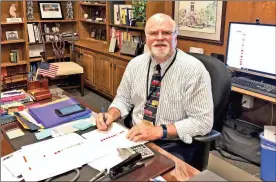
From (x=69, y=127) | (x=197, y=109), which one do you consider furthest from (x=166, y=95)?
(x=69, y=127)

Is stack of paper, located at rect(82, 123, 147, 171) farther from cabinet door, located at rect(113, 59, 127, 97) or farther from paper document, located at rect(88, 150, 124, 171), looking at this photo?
cabinet door, located at rect(113, 59, 127, 97)

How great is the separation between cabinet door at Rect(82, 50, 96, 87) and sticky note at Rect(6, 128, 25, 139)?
9.70ft

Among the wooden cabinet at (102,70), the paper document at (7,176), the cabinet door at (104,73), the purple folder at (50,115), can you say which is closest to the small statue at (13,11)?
the wooden cabinet at (102,70)

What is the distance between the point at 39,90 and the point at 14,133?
0.53m

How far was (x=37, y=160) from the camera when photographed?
1152mm

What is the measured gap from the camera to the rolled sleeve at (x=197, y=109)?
5.04 feet

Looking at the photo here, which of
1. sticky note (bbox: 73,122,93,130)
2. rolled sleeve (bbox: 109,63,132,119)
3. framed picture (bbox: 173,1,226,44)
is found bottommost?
sticky note (bbox: 73,122,93,130)

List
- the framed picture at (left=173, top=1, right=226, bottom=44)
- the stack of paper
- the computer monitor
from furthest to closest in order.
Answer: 1. the framed picture at (left=173, top=1, right=226, bottom=44)
2. the computer monitor
3. the stack of paper

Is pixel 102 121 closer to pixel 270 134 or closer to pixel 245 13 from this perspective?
pixel 270 134

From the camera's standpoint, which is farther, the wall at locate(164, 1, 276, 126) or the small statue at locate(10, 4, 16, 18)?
the small statue at locate(10, 4, 16, 18)

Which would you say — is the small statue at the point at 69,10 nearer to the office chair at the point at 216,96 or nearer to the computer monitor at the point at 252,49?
the computer monitor at the point at 252,49

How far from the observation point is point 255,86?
8.12ft

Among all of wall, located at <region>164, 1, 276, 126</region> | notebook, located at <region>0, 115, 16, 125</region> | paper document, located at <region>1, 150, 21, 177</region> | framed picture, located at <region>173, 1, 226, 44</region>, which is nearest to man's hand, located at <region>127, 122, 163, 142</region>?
paper document, located at <region>1, 150, 21, 177</region>

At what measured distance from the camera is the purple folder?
59.2 inches
